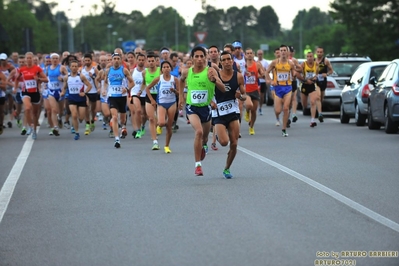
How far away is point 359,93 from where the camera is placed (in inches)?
1005

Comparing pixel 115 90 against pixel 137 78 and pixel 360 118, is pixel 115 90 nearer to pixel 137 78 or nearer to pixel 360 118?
pixel 137 78

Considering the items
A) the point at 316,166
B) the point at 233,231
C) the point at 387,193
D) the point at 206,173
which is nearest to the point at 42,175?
the point at 206,173

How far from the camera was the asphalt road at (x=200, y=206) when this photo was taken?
8508 mm

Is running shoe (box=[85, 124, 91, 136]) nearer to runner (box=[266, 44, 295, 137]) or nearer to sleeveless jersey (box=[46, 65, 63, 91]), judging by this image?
sleeveless jersey (box=[46, 65, 63, 91])

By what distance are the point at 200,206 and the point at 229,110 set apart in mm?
3344

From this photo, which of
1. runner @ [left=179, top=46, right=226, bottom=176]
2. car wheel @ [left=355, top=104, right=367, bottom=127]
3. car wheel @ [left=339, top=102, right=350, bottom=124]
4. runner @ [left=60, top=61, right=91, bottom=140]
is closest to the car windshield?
car wheel @ [left=339, top=102, right=350, bottom=124]

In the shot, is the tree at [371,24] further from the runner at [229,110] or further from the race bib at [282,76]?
the runner at [229,110]

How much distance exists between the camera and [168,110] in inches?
767

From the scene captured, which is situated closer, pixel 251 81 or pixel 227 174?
pixel 227 174

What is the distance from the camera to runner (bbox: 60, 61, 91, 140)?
942 inches

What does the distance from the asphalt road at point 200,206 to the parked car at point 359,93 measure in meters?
5.36

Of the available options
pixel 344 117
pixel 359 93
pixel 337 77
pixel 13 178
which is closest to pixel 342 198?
pixel 13 178

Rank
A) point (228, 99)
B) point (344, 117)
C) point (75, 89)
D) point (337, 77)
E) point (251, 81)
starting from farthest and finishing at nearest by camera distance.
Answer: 1. point (337, 77)
2. point (344, 117)
3. point (75, 89)
4. point (251, 81)
5. point (228, 99)

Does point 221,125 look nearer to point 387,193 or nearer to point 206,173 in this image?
point 206,173
